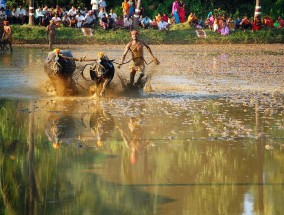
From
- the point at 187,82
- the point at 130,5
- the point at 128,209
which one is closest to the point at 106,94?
the point at 187,82

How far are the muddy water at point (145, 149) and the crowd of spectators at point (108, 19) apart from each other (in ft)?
63.2

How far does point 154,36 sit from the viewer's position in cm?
4200

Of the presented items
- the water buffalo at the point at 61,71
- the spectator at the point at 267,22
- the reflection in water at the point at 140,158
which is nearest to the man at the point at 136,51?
the water buffalo at the point at 61,71

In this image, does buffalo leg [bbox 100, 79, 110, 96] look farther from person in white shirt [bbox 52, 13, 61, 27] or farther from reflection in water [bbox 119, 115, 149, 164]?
person in white shirt [bbox 52, 13, 61, 27]

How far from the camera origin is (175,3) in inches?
1764

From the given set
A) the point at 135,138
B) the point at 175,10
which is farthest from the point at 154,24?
the point at 135,138

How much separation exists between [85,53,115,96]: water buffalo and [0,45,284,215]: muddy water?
40 cm

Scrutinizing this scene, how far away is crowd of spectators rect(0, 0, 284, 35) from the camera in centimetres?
4250

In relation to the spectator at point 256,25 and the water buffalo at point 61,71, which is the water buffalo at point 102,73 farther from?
the spectator at point 256,25

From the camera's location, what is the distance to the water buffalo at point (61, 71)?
65.1ft

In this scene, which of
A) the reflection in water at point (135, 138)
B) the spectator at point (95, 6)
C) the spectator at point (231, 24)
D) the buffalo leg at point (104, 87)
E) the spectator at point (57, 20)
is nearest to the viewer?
the reflection in water at point (135, 138)

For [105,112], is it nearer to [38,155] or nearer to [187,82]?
[38,155]

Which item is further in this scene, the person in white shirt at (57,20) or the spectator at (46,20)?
the spectator at (46,20)

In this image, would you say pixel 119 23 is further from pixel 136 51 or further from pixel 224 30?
pixel 136 51
